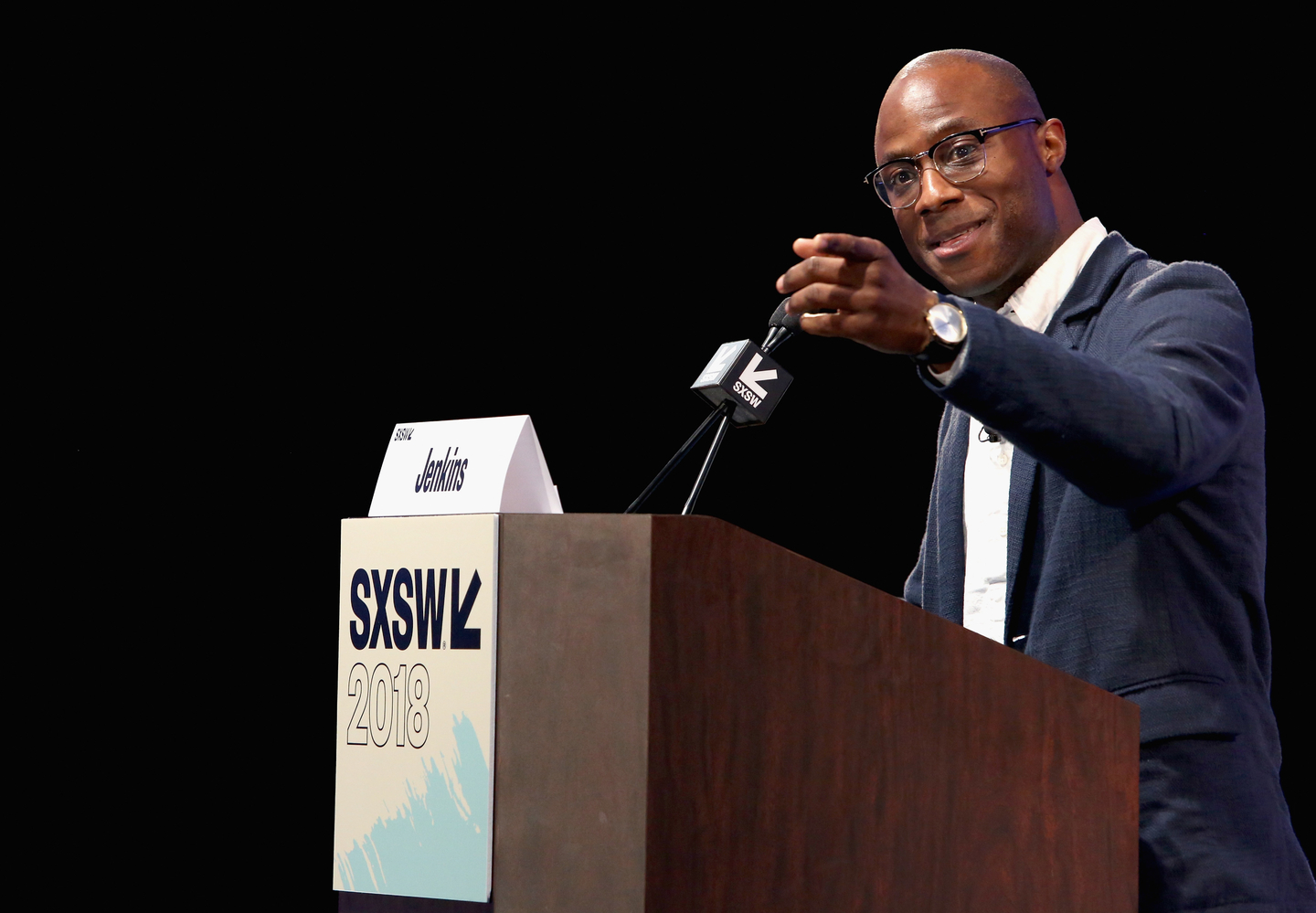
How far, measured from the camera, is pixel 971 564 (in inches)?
70.7

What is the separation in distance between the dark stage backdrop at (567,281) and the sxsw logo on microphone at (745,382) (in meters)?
2.03

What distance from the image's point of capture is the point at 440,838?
1100 millimetres

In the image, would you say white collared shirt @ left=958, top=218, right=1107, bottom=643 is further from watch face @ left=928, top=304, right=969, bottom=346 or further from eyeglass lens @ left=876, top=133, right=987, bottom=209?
watch face @ left=928, top=304, right=969, bottom=346

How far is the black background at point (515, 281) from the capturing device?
3510 mm

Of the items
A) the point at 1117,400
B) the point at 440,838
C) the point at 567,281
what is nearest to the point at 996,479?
the point at 1117,400

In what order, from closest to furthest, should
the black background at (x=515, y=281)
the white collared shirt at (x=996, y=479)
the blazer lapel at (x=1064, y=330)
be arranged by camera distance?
the blazer lapel at (x=1064, y=330) → the white collared shirt at (x=996, y=479) → the black background at (x=515, y=281)

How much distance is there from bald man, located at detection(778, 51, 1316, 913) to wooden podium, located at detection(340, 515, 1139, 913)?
218mm

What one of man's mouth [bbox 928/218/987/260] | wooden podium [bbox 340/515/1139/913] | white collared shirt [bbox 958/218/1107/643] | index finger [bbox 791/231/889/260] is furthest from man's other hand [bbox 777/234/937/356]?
man's mouth [bbox 928/218/987/260]

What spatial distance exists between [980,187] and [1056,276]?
6.6 inches

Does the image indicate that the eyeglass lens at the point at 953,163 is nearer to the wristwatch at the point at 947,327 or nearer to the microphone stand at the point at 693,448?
the microphone stand at the point at 693,448

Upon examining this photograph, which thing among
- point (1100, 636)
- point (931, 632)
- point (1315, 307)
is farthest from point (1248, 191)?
point (931, 632)

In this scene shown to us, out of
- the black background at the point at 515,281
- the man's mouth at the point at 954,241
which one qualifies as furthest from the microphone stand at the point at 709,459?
the black background at the point at 515,281

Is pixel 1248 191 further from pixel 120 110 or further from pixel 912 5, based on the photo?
pixel 120 110

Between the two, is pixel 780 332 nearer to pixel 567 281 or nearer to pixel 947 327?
pixel 947 327
